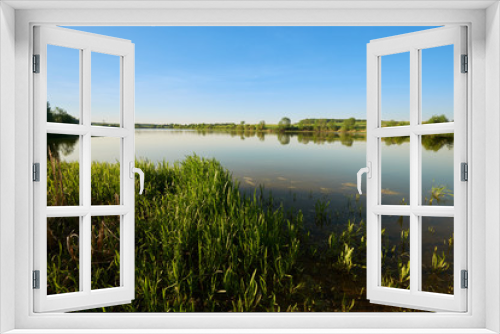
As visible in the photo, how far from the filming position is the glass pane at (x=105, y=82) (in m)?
2.10

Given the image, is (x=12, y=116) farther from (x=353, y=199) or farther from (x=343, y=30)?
(x=343, y=30)

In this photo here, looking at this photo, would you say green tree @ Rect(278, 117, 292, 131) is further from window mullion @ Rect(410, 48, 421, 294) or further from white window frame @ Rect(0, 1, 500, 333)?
white window frame @ Rect(0, 1, 500, 333)

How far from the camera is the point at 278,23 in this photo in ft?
5.91

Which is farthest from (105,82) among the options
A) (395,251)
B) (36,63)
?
(395,251)

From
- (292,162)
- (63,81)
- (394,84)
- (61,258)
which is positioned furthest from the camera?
(292,162)

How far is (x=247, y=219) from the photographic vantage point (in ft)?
11.2

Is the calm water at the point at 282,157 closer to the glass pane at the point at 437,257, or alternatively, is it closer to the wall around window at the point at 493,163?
the glass pane at the point at 437,257

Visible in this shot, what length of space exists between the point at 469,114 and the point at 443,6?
0.61 meters

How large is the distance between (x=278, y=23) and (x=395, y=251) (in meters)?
2.66

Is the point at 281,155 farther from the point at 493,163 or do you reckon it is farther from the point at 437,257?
the point at 493,163

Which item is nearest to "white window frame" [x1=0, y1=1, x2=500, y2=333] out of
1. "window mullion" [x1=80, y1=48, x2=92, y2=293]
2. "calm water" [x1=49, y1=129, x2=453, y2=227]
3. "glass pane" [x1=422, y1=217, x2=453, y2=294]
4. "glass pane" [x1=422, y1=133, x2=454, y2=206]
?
"window mullion" [x1=80, y1=48, x2=92, y2=293]

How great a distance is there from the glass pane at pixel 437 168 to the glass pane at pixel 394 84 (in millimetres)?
393

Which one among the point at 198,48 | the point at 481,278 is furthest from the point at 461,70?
the point at 198,48

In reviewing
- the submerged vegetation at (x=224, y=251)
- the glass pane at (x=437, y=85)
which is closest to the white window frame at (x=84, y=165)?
the submerged vegetation at (x=224, y=251)
